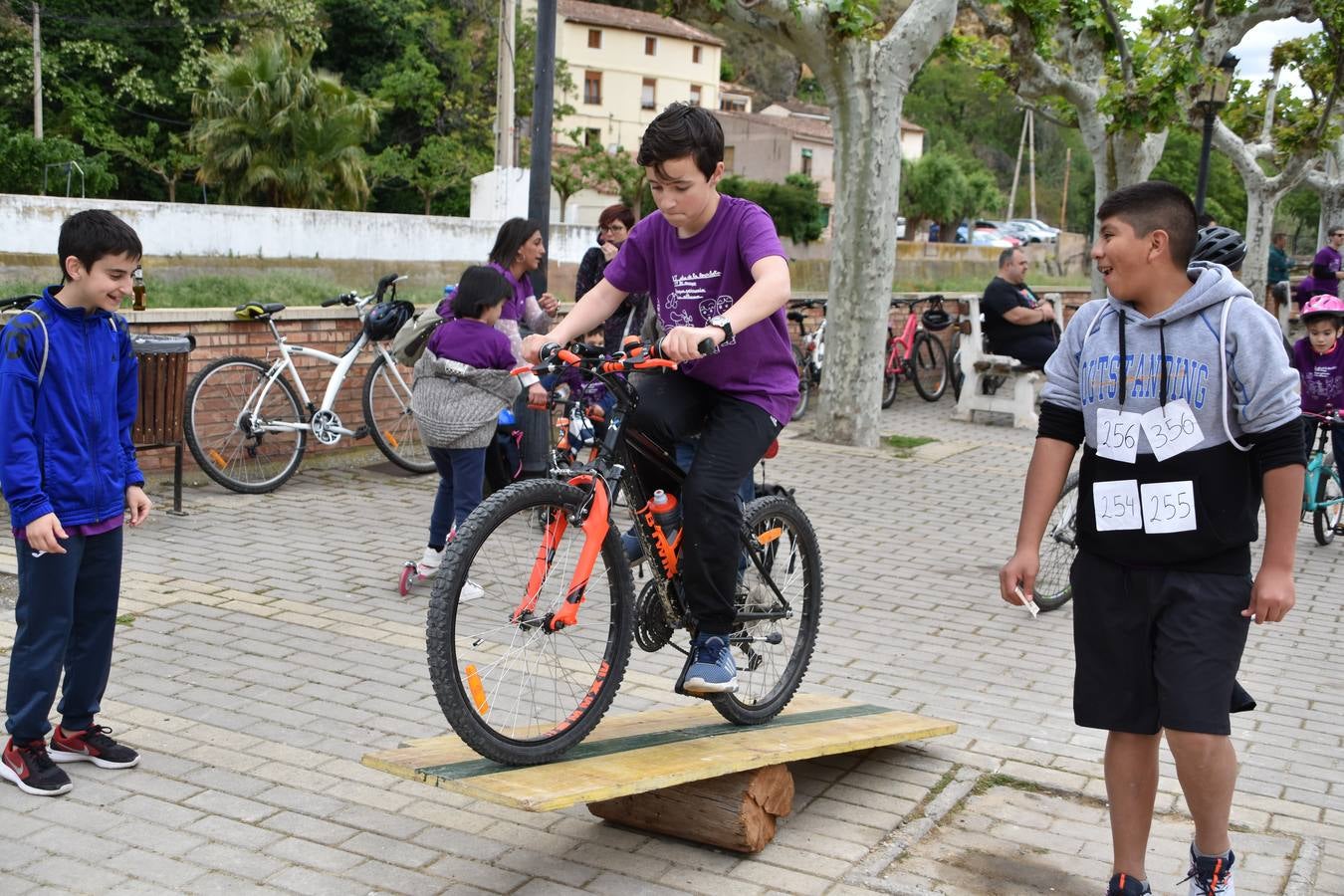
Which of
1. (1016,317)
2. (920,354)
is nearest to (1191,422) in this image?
(1016,317)

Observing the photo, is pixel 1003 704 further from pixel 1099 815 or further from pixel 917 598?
pixel 917 598

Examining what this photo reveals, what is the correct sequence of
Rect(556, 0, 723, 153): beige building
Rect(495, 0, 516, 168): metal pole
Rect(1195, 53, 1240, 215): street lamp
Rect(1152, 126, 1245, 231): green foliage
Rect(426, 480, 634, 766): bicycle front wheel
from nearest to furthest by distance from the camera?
Rect(426, 480, 634, 766): bicycle front wheel → Rect(1195, 53, 1240, 215): street lamp → Rect(495, 0, 516, 168): metal pole → Rect(1152, 126, 1245, 231): green foliage → Rect(556, 0, 723, 153): beige building

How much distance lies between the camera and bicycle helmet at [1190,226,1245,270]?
4.19 metres

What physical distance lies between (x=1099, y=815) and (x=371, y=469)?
7.25 metres

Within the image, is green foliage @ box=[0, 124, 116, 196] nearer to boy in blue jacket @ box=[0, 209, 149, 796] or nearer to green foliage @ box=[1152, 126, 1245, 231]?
boy in blue jacket @ box=[0, 209, 149, 796]

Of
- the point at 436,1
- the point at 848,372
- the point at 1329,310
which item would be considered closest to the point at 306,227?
the point at 848,372

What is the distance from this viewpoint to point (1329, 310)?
9.24 meters

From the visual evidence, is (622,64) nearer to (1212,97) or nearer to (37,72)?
(37,72)

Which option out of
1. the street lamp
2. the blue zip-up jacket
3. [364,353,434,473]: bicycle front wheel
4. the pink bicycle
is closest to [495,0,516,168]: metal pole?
the pink bicycle

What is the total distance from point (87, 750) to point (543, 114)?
6.11 meters

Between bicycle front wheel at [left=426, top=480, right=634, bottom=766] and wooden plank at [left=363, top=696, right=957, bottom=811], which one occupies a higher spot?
bicycle front wheel at [left=426, top=480, right=634, bottom=766]

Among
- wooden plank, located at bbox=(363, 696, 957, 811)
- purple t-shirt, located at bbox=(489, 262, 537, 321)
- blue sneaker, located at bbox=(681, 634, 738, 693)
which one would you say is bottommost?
wooden plank, located at bbox=(363, 696, 957, 811)

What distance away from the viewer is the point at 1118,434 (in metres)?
3.66

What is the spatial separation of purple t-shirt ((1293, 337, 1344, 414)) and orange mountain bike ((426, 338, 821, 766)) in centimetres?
623
